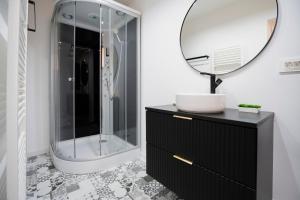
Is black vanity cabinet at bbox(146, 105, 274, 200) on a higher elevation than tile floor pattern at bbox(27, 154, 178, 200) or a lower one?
higher

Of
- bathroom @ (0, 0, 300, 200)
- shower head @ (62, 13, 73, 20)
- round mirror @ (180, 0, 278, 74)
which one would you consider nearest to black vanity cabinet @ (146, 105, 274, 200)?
bathroom @ (0, 0, 300, 200)

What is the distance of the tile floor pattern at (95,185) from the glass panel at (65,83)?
404 mm

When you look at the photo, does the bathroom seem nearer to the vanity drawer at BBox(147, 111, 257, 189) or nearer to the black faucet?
the black faucet

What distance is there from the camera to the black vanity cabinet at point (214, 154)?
78 cm

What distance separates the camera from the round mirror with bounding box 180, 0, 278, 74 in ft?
3.57

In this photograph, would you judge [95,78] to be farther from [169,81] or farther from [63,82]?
[169,81]

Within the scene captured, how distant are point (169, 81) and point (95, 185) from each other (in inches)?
51.6

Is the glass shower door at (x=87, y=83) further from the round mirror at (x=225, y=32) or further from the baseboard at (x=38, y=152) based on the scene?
the round mirror at (x=225, y=32)

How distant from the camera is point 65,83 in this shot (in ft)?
7.10

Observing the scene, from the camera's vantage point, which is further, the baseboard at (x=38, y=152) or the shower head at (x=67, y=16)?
the baseboard at (x=38, y=152)

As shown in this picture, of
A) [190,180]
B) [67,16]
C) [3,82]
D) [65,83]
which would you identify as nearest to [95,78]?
[65,83]

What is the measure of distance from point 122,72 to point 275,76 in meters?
1.83

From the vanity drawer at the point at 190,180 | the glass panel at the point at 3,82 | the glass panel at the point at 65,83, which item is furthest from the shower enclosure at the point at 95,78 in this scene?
the glass panel at the point at 3,82

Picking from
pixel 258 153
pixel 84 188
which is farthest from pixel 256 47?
pixel 84 188
